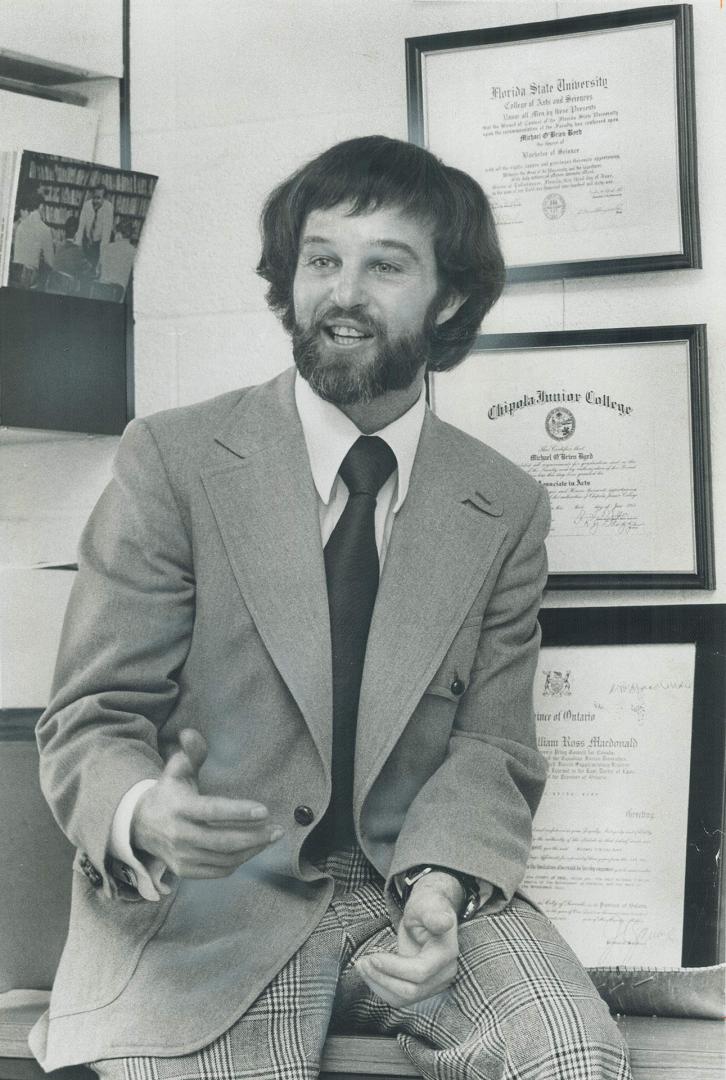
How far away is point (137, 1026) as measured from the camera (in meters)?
1.12

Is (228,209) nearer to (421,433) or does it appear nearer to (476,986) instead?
(421,433)

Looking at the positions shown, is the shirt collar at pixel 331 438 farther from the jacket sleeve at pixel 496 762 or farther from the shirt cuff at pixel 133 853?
the shirt cuff at pixel 133 853

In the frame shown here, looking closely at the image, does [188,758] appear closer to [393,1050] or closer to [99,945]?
[99,945]

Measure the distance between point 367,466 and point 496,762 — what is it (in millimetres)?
349

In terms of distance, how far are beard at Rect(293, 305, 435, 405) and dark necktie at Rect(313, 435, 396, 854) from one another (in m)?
0.05

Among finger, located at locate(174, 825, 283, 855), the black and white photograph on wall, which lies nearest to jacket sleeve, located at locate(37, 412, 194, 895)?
finger, located at locate(174, 825, 283, 855)

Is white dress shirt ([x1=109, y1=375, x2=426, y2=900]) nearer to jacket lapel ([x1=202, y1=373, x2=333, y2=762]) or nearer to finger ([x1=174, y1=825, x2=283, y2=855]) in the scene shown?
jacket lapel ([x1=202, y1=373, x2=333, y2=762])

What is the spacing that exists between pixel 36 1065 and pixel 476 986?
48cm

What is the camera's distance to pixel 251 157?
1.57m

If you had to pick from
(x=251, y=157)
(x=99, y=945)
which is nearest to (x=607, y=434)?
(x=251, y=157)

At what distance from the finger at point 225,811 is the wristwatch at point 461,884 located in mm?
254

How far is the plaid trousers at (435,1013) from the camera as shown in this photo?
1089 mm

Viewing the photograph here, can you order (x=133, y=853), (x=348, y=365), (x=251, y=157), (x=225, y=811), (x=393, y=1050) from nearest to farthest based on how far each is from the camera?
1. (x=225, y=811)
2. (x=133, y=853)
3. (x=393, y=1050)
4. (x=348, y=365)
5. (x=251, y=157)

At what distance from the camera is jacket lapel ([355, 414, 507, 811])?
4.13ft
